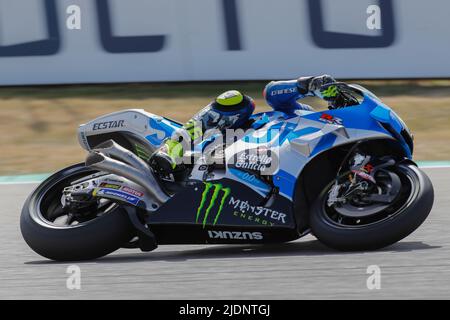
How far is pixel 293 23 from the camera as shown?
12.1m

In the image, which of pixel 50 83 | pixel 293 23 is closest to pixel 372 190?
pixel 293 23

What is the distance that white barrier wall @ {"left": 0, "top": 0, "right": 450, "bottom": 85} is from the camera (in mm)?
11988

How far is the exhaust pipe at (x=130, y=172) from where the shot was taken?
5.48m

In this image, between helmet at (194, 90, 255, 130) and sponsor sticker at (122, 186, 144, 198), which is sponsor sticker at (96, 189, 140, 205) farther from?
helmet at (194, 90, 255, 130)

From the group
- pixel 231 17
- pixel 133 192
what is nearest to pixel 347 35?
pixel 231 17

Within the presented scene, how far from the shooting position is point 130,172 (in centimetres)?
555

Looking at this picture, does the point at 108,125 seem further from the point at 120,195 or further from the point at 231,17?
the point at 231,17

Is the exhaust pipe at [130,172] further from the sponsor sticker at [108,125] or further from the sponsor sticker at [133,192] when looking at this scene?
the sponsor sticker at [108,125]

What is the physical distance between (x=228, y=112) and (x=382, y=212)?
1.12 metres

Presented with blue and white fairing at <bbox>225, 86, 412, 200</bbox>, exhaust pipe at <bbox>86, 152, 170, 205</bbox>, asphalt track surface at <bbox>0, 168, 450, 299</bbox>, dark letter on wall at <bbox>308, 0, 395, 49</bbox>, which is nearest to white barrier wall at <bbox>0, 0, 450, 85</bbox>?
dark letter on wall at <bbox>308, 0, 395, 49</bbox>

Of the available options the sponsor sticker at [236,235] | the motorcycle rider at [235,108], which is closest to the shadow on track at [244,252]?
the sponsor sticker at [236,235]

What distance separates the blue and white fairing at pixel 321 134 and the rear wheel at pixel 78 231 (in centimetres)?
75

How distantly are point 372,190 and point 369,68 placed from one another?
7335 mm

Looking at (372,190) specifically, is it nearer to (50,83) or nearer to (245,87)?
(245,87)
